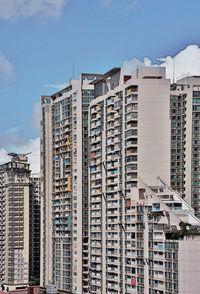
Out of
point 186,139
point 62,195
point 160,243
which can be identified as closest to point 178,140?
point 186,139

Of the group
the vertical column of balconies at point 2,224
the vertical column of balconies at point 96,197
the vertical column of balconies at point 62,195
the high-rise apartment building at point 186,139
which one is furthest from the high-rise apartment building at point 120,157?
the vertical column of balconies at point 2,224

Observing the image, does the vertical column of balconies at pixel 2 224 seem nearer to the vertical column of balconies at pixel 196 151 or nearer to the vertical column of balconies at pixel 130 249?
the vertical column of balconies at pixel 196 151

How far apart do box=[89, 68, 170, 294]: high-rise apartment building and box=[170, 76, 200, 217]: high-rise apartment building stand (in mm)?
2588

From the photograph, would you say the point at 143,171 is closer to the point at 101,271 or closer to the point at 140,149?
the point at 140,149

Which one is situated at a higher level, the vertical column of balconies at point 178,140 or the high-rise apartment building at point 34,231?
the vertical column of balconies at point 178,140

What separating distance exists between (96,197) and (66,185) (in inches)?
200

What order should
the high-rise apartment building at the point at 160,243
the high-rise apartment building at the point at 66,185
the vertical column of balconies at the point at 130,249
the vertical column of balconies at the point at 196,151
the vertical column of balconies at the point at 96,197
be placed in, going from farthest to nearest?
the high-rise apartment building at the point at 66,185 → the vertical column of balconies at the point at 96,197 → the vertical column of balconies at the point at 196,151 → the vertical column of balconies at the point at 130,249 → the high-rise apartment building at the point at 160,243

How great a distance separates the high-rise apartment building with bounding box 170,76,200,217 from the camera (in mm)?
41125

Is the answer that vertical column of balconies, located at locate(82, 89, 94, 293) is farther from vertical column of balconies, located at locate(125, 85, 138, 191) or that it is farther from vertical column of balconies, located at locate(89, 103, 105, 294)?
vertical column of balconies, located at locate(125, 85, 138, 191)

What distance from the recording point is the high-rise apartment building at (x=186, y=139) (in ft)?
135

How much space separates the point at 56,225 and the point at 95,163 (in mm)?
7969

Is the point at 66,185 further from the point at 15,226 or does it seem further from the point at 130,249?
the point at 15,226

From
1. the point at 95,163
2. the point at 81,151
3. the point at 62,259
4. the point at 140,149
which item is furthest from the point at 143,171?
the point at 62,259

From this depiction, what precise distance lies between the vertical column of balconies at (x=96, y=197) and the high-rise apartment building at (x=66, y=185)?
2.27 m
